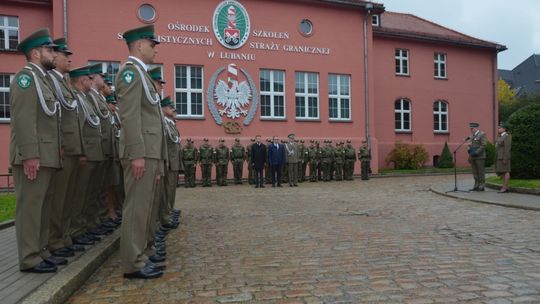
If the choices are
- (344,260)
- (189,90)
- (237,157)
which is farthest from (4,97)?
(344,260)

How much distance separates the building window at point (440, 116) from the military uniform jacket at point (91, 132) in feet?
94.9

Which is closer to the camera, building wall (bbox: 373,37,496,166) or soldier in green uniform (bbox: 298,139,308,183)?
soldier in green uniform (bbox: 298,139,308,183)

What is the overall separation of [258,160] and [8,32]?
12790 mm

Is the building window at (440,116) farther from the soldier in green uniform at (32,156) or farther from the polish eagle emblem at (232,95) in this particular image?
the soldier in green uniform at (32,156)

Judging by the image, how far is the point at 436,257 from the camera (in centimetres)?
615

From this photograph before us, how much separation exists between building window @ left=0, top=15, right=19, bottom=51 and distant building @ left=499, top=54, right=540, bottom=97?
234 ft

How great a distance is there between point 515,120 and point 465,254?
1162 cm

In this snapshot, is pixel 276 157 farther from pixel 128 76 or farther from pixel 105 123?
pixel 128 76

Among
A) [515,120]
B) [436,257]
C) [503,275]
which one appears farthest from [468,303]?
[515,120]

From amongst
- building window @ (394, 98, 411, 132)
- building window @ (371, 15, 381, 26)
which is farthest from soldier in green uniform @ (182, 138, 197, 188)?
building window @ (371, 15, 381, 26)

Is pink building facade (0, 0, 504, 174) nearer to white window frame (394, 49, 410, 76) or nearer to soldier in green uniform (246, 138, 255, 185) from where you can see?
white window frame (394, 49, 410, 76)

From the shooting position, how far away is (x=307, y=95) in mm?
26641

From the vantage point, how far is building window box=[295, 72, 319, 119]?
86.8 ft

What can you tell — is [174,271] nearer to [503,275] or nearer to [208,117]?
[503,275]
